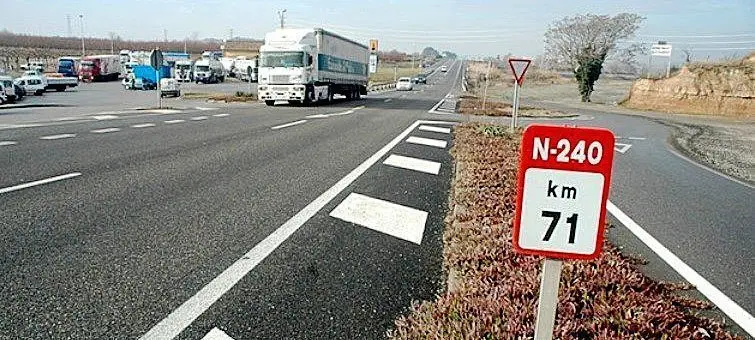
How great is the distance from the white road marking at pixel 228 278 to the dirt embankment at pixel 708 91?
37.1 m

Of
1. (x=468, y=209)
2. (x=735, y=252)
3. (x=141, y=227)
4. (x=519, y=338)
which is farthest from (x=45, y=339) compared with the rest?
(x=735, y=252)

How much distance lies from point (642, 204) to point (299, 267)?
540 cm

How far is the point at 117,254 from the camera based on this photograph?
442 cm

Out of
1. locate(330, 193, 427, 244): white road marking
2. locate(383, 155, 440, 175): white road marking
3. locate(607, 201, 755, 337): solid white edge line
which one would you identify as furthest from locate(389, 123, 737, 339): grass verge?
locate(383, 155, 440, 175): white road marking

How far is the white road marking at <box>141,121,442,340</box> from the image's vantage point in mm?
3221

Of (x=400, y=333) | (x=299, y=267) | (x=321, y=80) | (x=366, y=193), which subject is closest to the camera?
(x=400, y=333)

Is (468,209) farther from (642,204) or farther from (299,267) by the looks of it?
(642,204)

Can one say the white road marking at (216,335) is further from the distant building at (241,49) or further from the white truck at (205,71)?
the distant building at (241,49)

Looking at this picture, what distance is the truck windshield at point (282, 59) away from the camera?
27.5 meters

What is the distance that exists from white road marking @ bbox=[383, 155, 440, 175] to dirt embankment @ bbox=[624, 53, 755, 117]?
1298 inches

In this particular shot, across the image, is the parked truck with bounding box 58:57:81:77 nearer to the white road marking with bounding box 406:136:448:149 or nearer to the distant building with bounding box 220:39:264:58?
the distant building with bounding box 220:39:264:58

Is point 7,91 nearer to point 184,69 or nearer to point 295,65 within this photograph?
point 295,65

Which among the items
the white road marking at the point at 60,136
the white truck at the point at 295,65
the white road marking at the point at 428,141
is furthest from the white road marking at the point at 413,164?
the white truck at the point at 295,65

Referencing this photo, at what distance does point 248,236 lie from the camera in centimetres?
508
